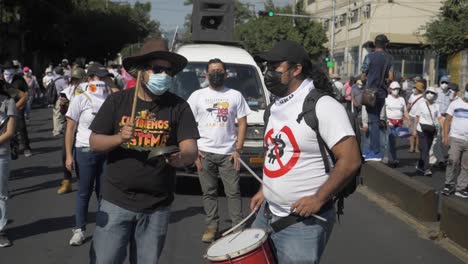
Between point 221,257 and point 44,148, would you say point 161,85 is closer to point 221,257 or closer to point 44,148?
point 221,257

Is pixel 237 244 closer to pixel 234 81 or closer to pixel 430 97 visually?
pixel 234 81

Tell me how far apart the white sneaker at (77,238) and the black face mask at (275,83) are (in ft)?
12.1

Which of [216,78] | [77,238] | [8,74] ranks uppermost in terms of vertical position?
[216,78]

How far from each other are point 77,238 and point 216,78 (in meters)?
2.33

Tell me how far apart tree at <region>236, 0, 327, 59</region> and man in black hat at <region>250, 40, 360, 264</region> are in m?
49.1

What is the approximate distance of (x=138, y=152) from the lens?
4.05 m

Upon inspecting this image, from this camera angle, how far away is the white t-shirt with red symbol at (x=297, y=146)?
3633mm

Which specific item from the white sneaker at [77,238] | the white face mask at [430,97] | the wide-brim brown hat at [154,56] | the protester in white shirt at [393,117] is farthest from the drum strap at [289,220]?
the white face mask at [430,97]

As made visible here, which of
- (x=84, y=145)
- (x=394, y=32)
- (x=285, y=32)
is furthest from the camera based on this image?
(x=285, y=32)

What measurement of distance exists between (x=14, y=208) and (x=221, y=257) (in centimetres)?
582

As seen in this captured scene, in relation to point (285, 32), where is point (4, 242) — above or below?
below

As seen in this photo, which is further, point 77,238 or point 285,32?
point 285,32

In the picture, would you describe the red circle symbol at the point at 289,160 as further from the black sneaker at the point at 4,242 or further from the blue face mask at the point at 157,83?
the black sneaker at the point at 4,242

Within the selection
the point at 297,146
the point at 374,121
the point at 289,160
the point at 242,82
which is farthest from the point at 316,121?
the point at 374,121
